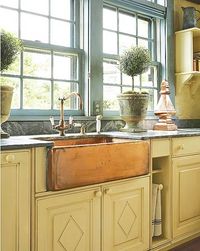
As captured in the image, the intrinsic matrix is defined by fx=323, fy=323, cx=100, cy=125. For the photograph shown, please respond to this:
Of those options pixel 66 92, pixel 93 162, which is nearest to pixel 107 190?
pixel 93 162

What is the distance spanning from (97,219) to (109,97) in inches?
55.7

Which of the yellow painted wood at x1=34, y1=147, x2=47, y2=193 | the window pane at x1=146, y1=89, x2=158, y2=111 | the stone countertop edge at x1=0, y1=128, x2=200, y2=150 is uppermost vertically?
the window pane at x1=146, y1=89, x2=158, y2=111

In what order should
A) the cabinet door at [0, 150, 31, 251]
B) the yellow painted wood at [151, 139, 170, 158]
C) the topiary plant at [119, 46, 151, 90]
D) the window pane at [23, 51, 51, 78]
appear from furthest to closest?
the topiary plant at [119, 46, 151, 90], the window pane at [23, 51, 51, 78], the yellow painted wood at [151, 139, 170, 158], the cabinet door at [0, 150, 31, 251]

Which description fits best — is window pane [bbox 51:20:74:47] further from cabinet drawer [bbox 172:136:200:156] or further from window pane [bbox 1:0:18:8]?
cabinet drawer [bbox 172:136:200:156]

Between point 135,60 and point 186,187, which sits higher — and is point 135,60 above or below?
above

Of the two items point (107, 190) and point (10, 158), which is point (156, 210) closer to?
point (107, 190)

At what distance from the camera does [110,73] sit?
10.2 feet

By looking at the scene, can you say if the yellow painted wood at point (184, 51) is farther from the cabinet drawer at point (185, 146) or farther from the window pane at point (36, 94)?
the window pane at point (36, 94)

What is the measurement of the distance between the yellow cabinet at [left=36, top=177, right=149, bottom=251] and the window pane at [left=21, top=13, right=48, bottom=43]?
1369mm

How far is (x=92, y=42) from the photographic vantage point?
2834 millimetres

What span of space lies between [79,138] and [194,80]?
1.83 m

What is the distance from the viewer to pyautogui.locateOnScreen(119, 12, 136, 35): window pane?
324cm

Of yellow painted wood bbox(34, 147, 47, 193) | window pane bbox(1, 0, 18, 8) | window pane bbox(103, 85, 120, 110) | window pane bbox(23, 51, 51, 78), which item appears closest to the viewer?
yellow painted wood bbox(34, 147, 47, 193)

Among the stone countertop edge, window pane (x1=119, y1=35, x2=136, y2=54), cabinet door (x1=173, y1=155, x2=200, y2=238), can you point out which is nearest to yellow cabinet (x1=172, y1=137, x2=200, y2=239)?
cabinet door (x1=173, y1=155, x2=200, y2=238)
